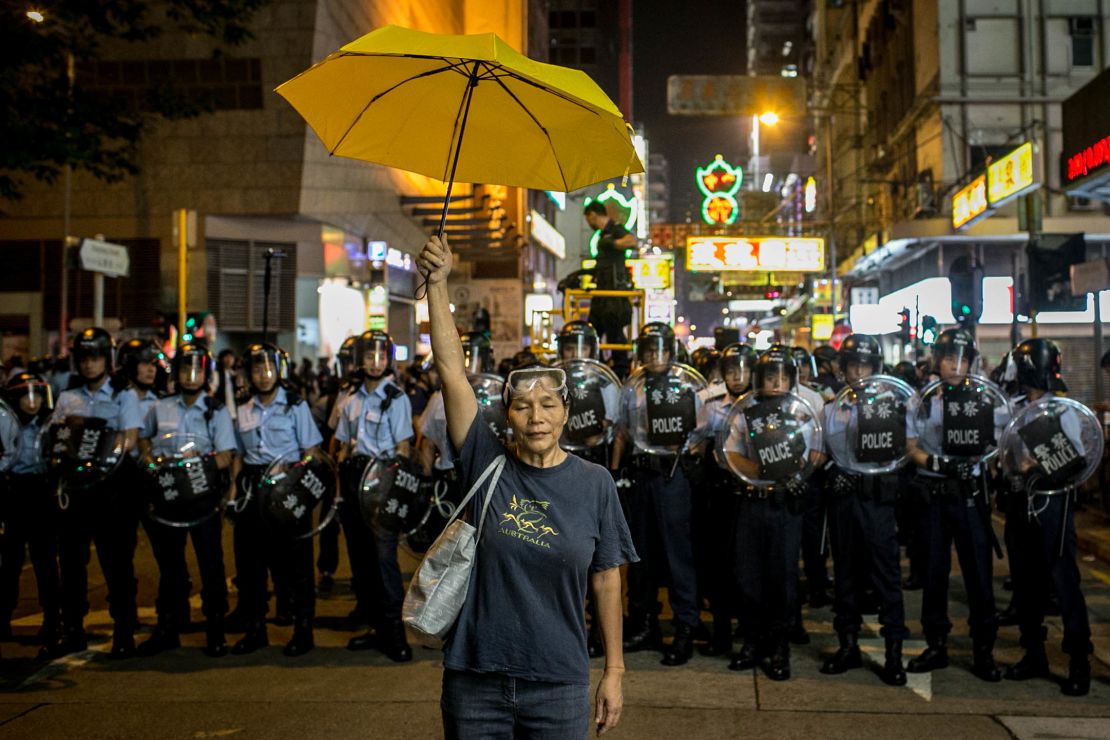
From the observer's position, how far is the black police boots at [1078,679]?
6152 mm

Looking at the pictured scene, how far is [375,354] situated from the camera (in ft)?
24.5

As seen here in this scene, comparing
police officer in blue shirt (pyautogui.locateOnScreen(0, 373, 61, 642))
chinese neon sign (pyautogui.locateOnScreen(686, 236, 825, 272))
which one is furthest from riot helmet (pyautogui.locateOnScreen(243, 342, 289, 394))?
chinese neon sign (pyautogui.locateOnScreen(686, 236, 825, 272))

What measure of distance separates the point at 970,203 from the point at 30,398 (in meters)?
22.4

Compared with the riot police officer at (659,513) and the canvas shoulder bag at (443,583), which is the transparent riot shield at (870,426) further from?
the canvas shoulder bag at (443,583)

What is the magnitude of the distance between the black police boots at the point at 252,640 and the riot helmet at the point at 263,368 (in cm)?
174

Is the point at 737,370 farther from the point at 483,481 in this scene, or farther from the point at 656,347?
the point at 483,481

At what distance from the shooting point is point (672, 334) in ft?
25.7

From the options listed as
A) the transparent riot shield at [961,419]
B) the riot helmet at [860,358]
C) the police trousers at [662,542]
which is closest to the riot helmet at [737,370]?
the riot helmet at [860,358]

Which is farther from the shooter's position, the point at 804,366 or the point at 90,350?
the point at 804,366

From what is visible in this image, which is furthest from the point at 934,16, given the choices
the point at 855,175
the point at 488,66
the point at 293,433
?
the point at 488,66

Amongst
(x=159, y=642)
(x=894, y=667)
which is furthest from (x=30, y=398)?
(x=894, y=667)

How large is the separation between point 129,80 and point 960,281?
20.1m

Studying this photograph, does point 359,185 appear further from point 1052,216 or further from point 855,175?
point 855,175

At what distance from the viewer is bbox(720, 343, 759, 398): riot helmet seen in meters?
7.54
